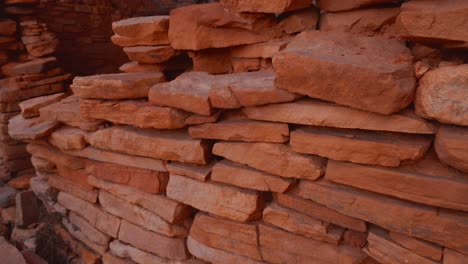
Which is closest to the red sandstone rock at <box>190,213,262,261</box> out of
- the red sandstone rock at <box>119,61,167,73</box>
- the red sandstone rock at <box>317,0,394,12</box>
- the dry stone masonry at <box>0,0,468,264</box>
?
the dry stone masonry at <box>0,0,468,264</box>

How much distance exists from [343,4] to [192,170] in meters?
1.38

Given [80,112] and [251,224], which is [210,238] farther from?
[80,112]

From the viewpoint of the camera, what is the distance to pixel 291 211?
236cm

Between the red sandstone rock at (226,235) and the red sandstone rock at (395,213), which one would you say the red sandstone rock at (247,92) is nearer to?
the red sandstone rock at (395,213)

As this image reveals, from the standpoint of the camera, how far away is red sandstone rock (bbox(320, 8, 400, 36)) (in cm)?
213

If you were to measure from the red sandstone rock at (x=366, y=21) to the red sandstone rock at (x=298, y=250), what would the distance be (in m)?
1.20

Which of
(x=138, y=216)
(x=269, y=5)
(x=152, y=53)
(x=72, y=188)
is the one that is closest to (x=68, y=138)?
(x=72, y=188)

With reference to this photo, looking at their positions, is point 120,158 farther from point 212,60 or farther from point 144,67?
point 212,60

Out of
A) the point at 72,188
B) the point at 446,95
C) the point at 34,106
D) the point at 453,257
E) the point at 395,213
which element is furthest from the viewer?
the point at 34,106

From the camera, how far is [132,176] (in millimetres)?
3045

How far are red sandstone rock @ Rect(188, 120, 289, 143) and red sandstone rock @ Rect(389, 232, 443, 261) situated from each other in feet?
2.52

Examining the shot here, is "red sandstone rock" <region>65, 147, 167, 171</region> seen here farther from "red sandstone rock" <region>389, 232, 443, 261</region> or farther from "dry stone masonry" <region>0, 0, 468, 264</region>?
"red sandstone rock" <region>389, 232, 443, 261</region>

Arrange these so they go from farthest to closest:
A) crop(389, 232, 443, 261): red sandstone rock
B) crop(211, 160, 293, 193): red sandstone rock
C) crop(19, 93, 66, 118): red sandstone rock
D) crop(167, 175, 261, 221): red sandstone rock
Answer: crop(19, 93, 66, 118): red sandstone rock → crop(167, 175, 261, 221): red sandstone rock → crop(211, 160, 293, 193): red sandstone rock → crop(389, 232, 443, 261): red sandstone rock

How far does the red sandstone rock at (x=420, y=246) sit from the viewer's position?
6.23 ft
